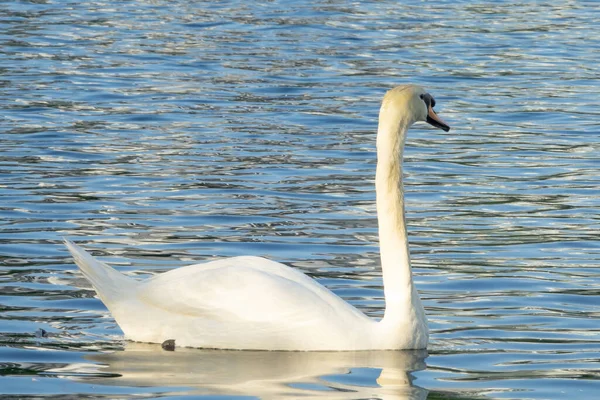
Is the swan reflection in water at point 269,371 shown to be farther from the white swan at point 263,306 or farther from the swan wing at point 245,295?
the swan wing at point 245,295

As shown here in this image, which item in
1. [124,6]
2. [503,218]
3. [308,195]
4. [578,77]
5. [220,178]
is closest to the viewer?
[503,218]

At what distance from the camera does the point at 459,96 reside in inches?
717

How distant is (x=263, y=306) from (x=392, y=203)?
3.15ft

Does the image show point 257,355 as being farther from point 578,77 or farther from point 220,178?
point 578,77

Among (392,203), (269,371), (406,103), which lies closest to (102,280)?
(269,371)

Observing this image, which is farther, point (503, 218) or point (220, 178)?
point (220, 178)

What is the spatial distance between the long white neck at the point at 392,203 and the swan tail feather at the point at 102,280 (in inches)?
52.7

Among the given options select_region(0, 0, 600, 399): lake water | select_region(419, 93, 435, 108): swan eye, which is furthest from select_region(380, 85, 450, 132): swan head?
select_region(0, 0, 600, 399): lake water

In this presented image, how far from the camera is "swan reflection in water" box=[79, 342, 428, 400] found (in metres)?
6.86

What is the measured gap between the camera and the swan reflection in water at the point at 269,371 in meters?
6.86

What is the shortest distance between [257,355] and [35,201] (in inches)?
174

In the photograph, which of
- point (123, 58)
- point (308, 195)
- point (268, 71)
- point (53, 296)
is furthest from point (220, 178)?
point (123, 58)

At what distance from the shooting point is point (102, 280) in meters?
7.84

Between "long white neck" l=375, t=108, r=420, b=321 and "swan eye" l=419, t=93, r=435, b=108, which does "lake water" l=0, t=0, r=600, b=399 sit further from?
"swan eye" l=419, t=93, r=435, b=108
